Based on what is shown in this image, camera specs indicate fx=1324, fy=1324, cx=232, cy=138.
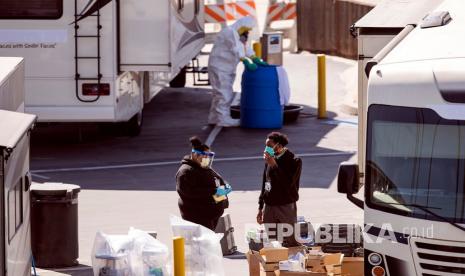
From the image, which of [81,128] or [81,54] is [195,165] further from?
[81,128]

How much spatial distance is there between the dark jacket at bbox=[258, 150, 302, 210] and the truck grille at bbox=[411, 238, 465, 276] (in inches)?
136

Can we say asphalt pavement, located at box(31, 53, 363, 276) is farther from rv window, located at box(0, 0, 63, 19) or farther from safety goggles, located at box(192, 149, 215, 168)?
rv window, located at box(0, 0, 63, 19)

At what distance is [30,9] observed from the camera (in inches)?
798

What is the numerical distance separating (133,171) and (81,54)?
1.95 metres

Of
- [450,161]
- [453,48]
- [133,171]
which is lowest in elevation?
[133,171]

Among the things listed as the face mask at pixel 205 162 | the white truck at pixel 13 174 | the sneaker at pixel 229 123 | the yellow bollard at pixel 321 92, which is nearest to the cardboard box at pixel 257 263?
the face mask at pixel 205 162

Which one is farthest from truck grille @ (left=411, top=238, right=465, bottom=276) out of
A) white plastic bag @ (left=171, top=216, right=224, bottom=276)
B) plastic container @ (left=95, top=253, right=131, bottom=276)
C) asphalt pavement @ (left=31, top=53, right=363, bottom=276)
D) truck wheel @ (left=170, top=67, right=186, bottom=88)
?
truck wheel @ (left=170, top=67, right=186, bottom=88)

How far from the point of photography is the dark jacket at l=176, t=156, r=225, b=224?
541 inches

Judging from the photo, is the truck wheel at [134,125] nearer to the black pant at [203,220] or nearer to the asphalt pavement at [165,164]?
the asphalt pavement at [165,164]

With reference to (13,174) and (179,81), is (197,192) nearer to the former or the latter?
(13,174)

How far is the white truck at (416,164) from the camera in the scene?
1041cm

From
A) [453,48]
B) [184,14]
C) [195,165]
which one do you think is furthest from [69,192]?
[184,14]

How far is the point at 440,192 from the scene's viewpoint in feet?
34.6

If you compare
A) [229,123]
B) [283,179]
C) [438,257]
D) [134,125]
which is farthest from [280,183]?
[229,123]
